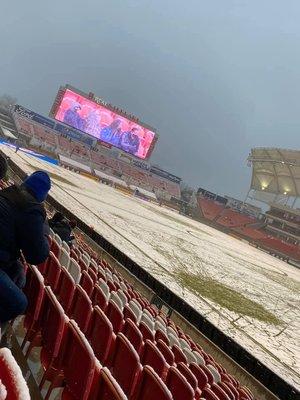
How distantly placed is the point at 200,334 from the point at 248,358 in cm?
119

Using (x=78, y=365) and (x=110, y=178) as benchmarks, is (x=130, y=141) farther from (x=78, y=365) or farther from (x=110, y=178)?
(x=78, y=365)

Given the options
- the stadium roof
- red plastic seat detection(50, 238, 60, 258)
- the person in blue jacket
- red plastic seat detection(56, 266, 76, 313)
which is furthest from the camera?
the stadium roof

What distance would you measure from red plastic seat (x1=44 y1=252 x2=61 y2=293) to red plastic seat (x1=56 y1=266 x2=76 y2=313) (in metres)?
0.10

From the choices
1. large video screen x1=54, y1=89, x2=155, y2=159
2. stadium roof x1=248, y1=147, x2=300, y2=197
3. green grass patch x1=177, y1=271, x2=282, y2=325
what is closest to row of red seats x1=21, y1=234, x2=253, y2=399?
green grass patch x1=177, y1=271, x2=282, y2=325

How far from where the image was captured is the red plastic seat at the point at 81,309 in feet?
11.4

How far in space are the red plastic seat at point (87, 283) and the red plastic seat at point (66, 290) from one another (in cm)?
54

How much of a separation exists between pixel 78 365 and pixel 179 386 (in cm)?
102

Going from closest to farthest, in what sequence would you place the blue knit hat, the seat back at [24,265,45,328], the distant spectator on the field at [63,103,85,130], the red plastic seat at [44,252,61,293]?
the blue knit hat < the seat back at [24,265,45,328] < the red plastic seat at [44,252,61,293] < the distant spectator on the field at [63,103,85,130]

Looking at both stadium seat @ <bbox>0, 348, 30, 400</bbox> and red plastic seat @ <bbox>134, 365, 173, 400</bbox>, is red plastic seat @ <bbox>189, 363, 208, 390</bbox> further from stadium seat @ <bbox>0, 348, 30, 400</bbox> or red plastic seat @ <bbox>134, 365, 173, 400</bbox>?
stadium seat @ <bbox>0, 348, 30, 400</bbox>

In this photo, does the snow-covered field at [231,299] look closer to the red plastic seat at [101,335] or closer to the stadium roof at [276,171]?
the red plastic seat at [101,335]

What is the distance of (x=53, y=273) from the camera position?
4336 mm

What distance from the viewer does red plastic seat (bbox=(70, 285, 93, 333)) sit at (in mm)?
3473

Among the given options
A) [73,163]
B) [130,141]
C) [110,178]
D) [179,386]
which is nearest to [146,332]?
[179,386]

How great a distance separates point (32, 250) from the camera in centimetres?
274
